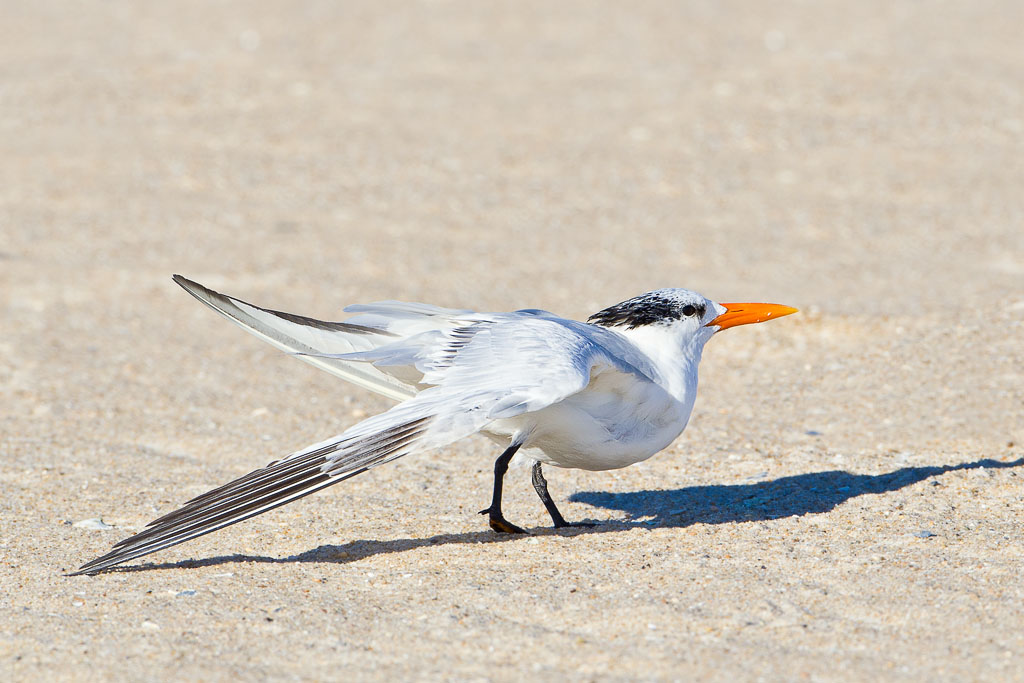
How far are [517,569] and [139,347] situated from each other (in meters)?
4.66

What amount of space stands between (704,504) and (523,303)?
3925 millimetres

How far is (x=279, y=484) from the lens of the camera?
4.09 m

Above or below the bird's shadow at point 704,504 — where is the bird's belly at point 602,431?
above

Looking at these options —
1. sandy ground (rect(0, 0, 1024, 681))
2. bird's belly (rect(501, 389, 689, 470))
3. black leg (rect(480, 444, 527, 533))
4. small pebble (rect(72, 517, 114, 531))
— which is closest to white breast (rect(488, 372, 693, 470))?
bird's belly (rect(501, 389, 689, 470))

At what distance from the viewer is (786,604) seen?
4.02 m

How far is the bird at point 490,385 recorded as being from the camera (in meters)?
4.10

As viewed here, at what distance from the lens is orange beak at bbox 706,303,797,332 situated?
516 centimetres

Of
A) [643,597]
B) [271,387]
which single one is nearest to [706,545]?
[643,597]

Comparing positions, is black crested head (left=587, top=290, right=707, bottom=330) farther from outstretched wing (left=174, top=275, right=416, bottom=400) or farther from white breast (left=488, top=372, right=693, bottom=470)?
outstretched wing (left=174, top=275, right=416, bottom=400)

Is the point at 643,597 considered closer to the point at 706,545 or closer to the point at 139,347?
the point at 706,545

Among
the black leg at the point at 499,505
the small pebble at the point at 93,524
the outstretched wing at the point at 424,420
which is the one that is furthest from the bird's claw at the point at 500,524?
the small pebble at the point at 93,524

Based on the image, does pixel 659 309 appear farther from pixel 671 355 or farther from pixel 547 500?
pixel 547 500

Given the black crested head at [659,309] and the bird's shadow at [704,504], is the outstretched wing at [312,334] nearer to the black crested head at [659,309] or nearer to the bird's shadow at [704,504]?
the bird's shadow at [704,504]

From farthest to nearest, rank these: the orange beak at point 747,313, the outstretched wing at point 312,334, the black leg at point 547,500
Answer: the orange beak at point 747,313
the black leg at point 547,500
the outstretched wing at point 312,334
